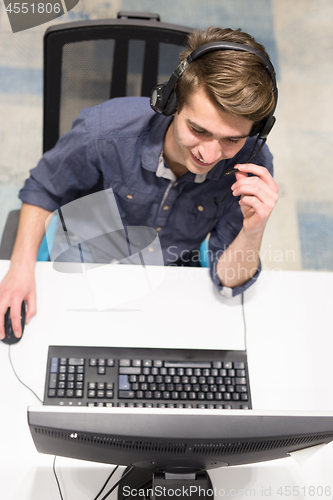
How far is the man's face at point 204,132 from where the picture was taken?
87 centimetres

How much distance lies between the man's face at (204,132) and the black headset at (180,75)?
30 mm

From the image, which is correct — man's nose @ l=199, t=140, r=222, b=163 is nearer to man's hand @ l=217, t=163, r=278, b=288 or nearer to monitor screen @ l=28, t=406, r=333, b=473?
man's hand @ l=217, t=163, r=278, b=288

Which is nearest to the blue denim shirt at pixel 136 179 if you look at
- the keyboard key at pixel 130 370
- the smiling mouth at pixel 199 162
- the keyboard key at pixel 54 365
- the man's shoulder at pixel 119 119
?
the man's shoulder at pixel 119 119

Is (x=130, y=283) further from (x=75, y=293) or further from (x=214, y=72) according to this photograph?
(x=214, y=72)

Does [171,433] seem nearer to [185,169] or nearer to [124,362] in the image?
[124,362]

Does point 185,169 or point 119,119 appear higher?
point 119,119

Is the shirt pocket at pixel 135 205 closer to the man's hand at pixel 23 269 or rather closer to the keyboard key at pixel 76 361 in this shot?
the man's hand at pixel 23 269

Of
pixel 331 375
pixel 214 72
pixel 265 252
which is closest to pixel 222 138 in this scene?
pixel 214 72

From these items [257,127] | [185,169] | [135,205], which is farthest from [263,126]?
[135,205]

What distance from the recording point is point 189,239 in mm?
1263

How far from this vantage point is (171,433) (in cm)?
66

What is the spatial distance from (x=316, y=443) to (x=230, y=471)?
0.23 m

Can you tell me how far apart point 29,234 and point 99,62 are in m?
0.46

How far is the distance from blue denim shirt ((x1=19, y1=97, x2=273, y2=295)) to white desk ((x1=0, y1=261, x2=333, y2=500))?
9 cm
